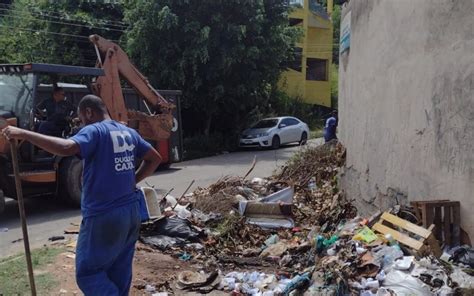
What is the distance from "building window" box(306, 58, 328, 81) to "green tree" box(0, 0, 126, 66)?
17.4 m

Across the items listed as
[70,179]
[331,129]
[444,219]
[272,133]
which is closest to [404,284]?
[444,219]

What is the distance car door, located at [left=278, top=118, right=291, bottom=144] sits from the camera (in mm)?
24266

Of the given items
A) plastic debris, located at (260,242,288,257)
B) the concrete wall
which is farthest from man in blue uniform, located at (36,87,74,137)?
the concrete wall

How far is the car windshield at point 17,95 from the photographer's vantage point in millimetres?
9133

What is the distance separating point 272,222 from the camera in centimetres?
798

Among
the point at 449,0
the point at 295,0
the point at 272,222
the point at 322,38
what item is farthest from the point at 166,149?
the point at 322,38

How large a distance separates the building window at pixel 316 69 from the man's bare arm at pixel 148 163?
3430 cm

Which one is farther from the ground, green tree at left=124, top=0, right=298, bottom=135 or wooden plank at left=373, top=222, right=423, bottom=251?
green tree at left=124, top=0, right=298, bottom=135

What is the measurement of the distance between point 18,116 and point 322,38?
103ft

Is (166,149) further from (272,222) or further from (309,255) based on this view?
(309,255)

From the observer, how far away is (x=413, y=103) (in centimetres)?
603

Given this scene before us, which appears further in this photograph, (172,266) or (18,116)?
(18,116)

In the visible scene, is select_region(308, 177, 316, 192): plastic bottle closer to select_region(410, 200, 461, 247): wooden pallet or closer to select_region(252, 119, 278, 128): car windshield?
select_region(410, 200, 461, 247): wooden pallet

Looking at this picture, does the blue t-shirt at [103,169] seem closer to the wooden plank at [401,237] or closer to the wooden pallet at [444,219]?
the wooden plank at [401,237]
